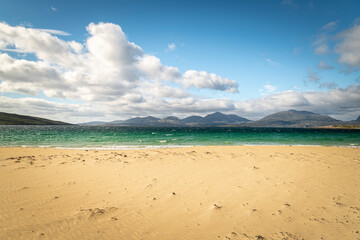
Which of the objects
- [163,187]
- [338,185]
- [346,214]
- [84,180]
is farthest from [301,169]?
[84,180]

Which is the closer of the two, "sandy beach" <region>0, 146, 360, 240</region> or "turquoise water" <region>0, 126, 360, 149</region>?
"sandy beach" <region>0, 146, 360, 240</region>

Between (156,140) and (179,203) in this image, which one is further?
(156,140)

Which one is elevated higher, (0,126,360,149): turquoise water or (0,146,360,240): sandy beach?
(0,126,360,149): turquoise water

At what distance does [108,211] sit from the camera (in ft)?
21.1

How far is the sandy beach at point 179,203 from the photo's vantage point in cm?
529

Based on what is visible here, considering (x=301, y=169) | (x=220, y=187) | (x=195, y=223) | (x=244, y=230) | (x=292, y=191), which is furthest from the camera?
(x=301, y=169)

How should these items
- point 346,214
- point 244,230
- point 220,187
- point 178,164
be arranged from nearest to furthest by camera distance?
point 244,230 → point 346,214 → point 220,187 → point 178,164

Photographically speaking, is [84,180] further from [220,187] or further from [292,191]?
[292,191]

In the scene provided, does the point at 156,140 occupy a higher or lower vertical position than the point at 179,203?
higher

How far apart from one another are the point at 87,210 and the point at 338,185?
13.3 metres

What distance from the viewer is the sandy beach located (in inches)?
A: 208

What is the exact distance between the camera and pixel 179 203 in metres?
7.29

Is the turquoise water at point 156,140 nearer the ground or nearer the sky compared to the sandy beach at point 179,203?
nearer the sky

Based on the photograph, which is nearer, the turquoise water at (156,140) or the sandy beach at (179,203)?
the sandy beach at (179,203)
